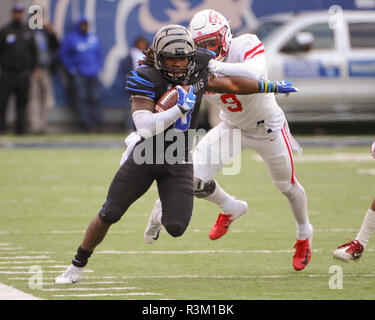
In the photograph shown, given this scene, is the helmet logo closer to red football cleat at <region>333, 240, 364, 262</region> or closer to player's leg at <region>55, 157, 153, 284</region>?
player's leg at <region>55, 157, 153, 284</region>

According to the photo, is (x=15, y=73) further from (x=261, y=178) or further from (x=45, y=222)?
(x=45, y=222)

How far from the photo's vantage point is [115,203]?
6.11 meters

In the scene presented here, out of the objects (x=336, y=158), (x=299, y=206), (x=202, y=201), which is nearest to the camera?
(x=299, y=206)

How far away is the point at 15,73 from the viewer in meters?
17.5

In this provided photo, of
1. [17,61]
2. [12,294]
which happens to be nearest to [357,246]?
[12,294]

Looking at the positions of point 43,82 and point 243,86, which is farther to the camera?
point 43,82

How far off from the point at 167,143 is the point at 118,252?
1561mm

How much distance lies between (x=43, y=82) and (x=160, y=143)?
12.2 meters

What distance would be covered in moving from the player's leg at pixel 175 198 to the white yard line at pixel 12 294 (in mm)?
965

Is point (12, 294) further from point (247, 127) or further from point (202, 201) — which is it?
point (202, 201)

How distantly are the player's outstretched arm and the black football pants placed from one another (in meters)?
0.59

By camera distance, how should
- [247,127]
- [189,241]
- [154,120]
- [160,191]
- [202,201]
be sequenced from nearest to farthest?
[154,120], [160,191], [247,127], [189,241], [202,201]
